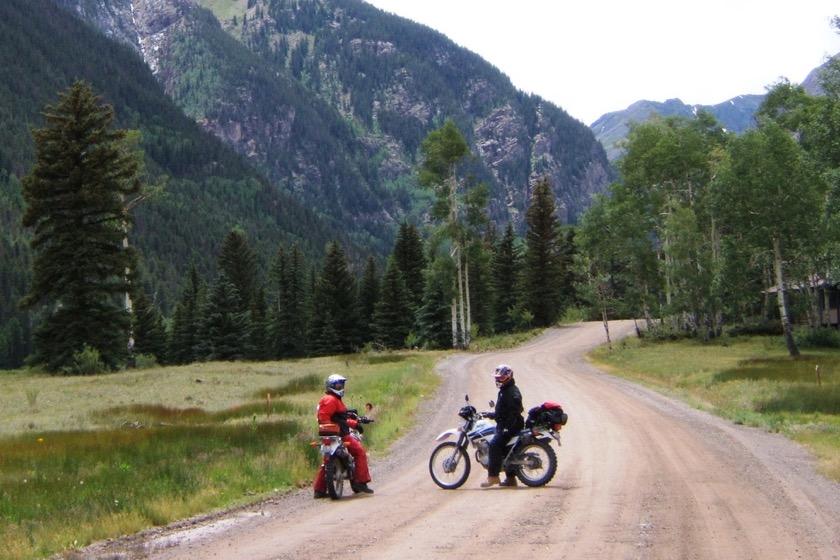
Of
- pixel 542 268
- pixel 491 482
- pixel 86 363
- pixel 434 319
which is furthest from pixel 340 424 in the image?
pixel 542 268

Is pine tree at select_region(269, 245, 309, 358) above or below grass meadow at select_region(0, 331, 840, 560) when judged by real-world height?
above

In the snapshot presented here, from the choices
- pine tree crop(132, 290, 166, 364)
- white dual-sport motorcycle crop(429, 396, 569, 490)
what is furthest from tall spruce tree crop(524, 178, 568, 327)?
white dual-sport motorcycle crop(429, 396, 569, 490)

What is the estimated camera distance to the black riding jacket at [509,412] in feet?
46.6

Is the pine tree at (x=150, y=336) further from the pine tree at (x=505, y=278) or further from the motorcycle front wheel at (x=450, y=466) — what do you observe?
the motorcycle front wheel at (x=450, y=466)

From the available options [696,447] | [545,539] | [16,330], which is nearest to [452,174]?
[696,447]

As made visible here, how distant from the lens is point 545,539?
984 cm

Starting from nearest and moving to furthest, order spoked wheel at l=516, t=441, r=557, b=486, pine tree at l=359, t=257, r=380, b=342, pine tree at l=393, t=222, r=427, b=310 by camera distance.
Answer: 1. spoked wheel at l=516, t=441, r=557, b=486
2. pine tree at l=393, t=222, r=427, b=310
3. pine tree at l=359, t=257, r=380, b=342

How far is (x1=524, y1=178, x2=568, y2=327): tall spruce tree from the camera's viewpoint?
76.6m

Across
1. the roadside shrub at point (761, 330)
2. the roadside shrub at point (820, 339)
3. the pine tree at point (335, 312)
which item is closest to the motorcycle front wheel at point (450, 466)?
the roadside shrub at point (820, 339)

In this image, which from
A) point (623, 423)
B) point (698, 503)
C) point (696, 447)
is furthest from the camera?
point (623, 423)

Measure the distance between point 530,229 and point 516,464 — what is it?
64.6m

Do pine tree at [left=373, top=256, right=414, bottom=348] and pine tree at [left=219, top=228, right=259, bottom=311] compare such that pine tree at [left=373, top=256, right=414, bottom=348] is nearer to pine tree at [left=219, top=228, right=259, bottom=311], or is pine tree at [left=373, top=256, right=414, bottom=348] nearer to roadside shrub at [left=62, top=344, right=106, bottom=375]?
pine tree at [left=219, top=228, right=259, bottom=311]

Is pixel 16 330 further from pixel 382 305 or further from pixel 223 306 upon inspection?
pixel 382 305

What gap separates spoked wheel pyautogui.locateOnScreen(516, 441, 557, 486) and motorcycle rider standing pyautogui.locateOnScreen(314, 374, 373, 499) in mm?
2546
